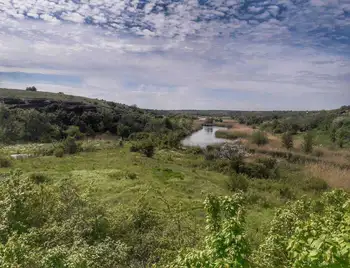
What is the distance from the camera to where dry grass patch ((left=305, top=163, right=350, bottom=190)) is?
15.3 m

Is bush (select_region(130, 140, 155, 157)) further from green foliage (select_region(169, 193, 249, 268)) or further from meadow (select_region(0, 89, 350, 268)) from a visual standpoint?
green foliage (select_region(169, 193, 249, 268))

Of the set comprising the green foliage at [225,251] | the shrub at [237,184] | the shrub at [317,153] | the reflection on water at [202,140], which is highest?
the green foliage at [225,251]

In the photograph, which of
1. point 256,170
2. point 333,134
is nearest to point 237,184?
point 256,170

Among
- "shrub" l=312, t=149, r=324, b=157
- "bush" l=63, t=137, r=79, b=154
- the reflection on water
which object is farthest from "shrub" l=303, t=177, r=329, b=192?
"bush" l=63, t=137, r=79, b=154

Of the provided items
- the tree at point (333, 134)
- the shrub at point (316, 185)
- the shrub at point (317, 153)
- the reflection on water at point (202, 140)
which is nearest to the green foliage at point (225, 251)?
the shrub at point (316, 185)

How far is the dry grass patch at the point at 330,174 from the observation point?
602 inches

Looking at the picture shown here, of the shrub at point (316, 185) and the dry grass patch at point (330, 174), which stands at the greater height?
the dry grass patch at point (330, 174)

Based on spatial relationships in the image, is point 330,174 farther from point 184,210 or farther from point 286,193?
point 184,210

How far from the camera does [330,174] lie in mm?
16469

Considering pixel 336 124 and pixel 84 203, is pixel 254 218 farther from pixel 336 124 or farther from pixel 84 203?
pixel 336 124

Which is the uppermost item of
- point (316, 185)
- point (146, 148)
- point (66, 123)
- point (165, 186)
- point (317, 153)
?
point (317, 153)

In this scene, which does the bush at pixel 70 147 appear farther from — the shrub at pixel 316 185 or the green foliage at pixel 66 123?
the shrub at pixel 316 185

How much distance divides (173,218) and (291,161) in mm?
16299

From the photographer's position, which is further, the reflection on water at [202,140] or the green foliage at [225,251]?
the reflection on water at [202,140]
